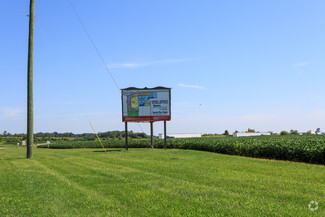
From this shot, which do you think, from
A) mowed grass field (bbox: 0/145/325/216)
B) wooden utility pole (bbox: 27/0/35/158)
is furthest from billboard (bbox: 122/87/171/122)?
mowed grass field (bbox: 0/145/325/216)

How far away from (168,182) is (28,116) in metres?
13.4

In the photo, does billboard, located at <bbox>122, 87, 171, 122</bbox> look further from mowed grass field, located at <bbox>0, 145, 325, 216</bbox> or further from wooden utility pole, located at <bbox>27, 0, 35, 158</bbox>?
mowed grass field, located at <bbox>0, 145, 325, 216</bbox>

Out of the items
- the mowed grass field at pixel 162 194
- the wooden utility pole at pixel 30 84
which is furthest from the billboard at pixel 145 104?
the mowed grass field at pixel 162 194

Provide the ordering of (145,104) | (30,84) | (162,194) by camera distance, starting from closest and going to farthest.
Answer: (162,194), (30,84), (145,104)

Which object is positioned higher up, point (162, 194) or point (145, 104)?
point (145, 104)

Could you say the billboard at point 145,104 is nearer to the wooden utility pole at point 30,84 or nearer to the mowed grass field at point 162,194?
the wooden utility pole at point 30,84

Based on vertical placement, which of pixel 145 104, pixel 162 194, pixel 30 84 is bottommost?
pixel 162 194

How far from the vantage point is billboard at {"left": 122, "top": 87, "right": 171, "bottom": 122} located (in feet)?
85.8

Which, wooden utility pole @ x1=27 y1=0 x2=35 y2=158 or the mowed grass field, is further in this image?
wooden utility pole @ x1=27 y1=0 x2=35 y2=158

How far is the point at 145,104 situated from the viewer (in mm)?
26406

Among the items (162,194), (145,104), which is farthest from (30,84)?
(162,194)

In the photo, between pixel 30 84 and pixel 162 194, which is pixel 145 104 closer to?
pixel 30 84

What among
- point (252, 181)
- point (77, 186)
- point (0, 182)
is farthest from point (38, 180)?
point (252, 181)

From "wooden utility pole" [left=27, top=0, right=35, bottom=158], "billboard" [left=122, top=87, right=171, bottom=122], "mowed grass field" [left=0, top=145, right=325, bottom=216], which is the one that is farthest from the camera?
"billboard" [left=122, top=87, right=171, bottom=122]
